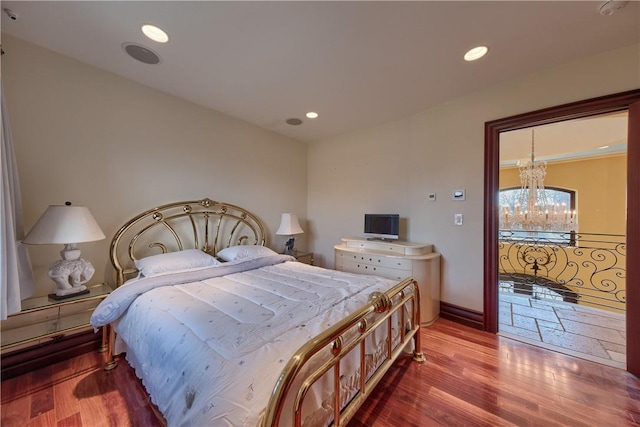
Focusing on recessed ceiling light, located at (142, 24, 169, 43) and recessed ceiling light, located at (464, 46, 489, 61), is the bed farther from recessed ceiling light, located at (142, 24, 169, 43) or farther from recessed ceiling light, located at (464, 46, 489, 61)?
recessed ceiling light, located at (464, 46, 489, 61)

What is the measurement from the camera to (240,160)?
10.9 feet

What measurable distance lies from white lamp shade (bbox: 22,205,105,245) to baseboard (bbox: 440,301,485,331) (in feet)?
11.7

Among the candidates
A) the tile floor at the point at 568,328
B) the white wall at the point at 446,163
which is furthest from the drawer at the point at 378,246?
the tile floor at the point at 568,328

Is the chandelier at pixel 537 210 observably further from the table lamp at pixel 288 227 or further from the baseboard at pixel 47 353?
the baseboard at pixel 47 353

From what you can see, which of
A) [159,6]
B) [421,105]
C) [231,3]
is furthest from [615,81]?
[159,6]

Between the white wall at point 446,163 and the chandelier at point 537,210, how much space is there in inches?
101

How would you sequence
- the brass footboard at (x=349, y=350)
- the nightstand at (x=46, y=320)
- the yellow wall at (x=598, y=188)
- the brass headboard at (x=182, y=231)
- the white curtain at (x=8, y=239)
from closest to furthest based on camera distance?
the brass footboard at (x=349, y=350) < the white curtain at (x=8, y=239) < the nightstand at (x=46, y=320) < the brass headboard at (x=182, y=231) < the yellow wall at (x=598, y=188)

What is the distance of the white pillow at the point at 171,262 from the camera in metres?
2.12

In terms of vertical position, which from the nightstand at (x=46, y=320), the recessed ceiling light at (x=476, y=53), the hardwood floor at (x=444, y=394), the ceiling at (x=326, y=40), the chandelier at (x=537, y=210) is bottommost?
the hardwood floor at (x=444, y=394)

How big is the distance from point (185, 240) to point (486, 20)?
11.2 ft

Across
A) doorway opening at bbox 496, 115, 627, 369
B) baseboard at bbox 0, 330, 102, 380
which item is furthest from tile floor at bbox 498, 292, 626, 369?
baseboard at bbox 0, 330, 102, 380

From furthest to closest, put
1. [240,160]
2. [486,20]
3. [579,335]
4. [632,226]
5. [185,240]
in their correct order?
[240,160] < [185,240] < [579,335] < [632,226] < [486,20]

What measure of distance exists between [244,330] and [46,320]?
1.98 meters

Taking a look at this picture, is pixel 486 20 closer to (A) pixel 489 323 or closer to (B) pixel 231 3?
(B) pixel 231 3
